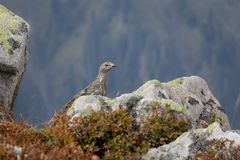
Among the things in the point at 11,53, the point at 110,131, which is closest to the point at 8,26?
the point at 11,53

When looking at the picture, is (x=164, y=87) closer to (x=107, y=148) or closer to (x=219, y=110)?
(x=219, y=110)

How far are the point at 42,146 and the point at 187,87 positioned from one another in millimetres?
13584

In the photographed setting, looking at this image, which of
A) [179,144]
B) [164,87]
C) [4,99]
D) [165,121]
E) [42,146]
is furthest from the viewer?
[164,87]

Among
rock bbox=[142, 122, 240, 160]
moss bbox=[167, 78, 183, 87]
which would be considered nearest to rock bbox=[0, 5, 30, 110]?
rock bbox=[142, 122, 240, 160]

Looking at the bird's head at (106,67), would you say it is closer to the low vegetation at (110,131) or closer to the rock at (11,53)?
the rock at (11,53)

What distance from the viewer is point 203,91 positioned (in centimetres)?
2486

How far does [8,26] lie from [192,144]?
23.5 ft

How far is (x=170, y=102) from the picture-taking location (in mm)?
15617

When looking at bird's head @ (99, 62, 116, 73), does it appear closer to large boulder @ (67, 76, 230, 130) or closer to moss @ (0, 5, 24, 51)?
large boulder @ (67, 76, 230, 130)

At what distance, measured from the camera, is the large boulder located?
15.4 meters

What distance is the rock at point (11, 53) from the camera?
1752 cm

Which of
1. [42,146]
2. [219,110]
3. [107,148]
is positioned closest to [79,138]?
[107,148]

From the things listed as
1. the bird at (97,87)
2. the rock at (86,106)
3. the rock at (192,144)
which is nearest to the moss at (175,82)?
the bird at (97,87)

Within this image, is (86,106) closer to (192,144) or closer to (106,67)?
(192,144)
